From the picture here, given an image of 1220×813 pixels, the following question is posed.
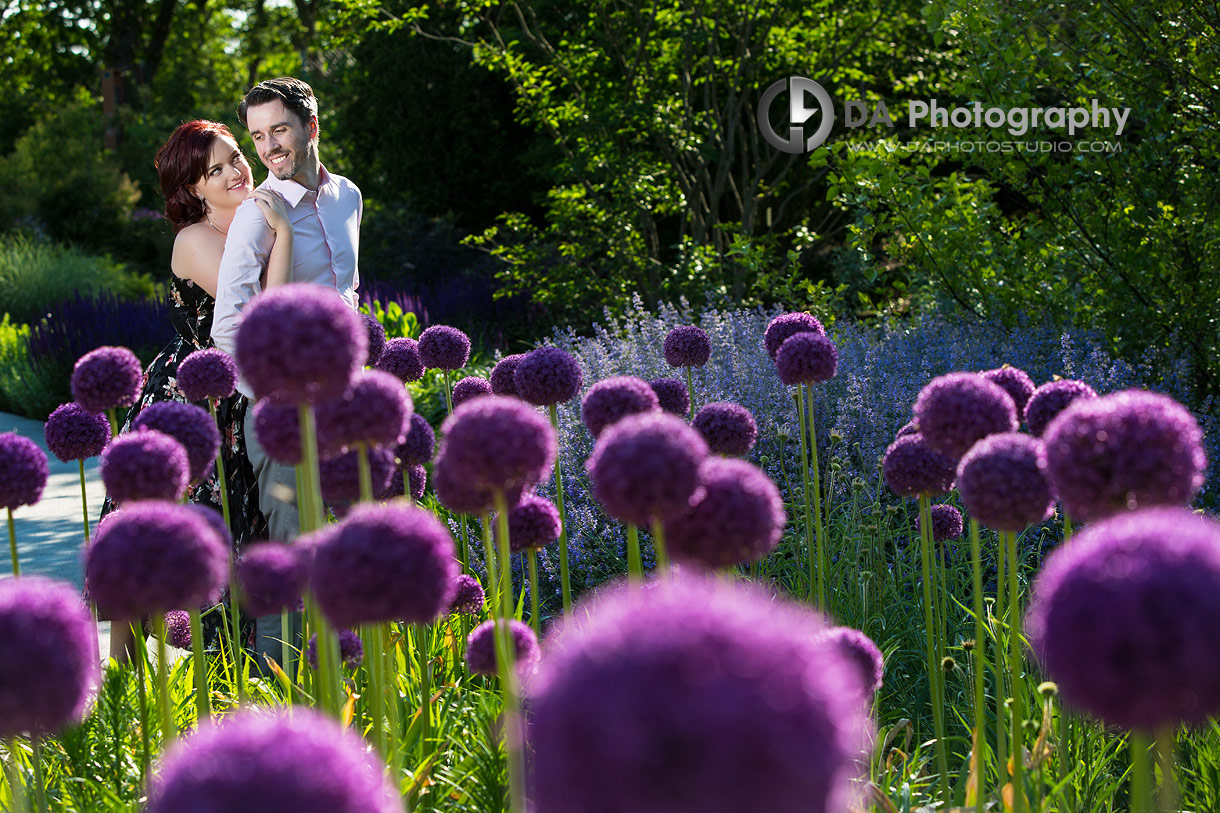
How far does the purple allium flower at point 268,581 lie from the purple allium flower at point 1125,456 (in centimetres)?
140

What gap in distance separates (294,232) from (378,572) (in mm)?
3335

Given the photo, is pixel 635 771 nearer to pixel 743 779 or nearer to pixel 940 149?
pixel 743 779

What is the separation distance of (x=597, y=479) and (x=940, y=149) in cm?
604

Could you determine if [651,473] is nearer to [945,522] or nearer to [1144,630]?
[1144,630]

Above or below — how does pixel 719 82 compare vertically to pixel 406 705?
above

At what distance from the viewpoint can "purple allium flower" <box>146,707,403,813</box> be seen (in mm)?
847

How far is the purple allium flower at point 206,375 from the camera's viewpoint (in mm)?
2639

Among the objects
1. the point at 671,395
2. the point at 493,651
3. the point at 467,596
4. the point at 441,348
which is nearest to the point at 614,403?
the point at 493,651

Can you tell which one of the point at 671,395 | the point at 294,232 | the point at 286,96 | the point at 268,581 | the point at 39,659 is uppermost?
the point at 286,96

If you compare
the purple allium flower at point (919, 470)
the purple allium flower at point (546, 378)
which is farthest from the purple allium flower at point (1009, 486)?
the purple allium flower at point (546, 378)

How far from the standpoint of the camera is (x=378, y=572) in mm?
1377

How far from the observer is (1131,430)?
4.65ft

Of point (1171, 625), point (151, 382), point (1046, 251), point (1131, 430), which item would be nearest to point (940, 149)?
point (1046, 251)

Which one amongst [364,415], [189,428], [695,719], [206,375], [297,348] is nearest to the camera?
[695,719]
